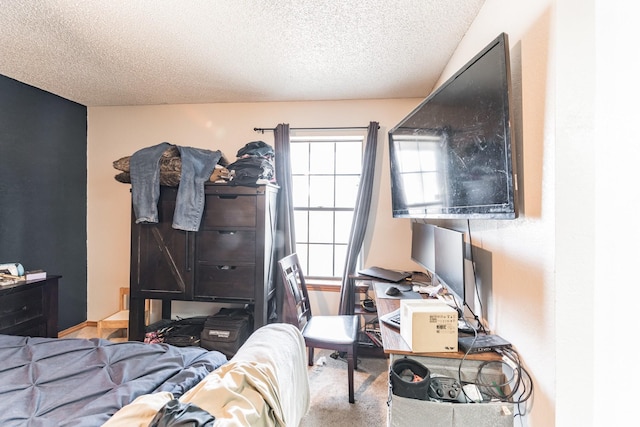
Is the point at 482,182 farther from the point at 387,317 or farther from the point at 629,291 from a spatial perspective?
the point at 387,317

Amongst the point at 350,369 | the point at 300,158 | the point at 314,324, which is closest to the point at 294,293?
the point at 314,324

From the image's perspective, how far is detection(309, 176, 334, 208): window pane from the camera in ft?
10.6

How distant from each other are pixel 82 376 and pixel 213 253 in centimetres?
142

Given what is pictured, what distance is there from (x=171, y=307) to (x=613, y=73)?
374cm

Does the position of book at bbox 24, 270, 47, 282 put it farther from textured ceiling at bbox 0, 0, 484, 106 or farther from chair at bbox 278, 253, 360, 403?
chair at bbox 278, 253, 360, 403

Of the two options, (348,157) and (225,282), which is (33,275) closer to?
(225,282)

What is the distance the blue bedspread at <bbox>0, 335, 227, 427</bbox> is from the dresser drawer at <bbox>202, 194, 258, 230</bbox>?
4.11 ft

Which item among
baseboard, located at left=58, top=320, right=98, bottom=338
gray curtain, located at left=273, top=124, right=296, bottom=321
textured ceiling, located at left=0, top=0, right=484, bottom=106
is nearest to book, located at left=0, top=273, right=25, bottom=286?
baseboard, located at left=58, top=320, right=98, bottom=338

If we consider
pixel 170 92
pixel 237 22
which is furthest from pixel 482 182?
pixel 170 92

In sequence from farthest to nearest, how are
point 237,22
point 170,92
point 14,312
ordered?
point 170,92
point 14,312
point 237,22

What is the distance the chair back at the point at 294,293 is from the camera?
7.23ft

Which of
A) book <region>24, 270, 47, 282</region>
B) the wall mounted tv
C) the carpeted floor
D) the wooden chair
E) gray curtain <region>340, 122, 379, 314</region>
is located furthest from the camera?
gray curtain <region>340, 122, 379, 314</region>

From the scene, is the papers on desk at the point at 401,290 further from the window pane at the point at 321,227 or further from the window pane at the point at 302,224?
the window pane at the point at 302,224

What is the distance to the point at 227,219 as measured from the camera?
8.46 ft
